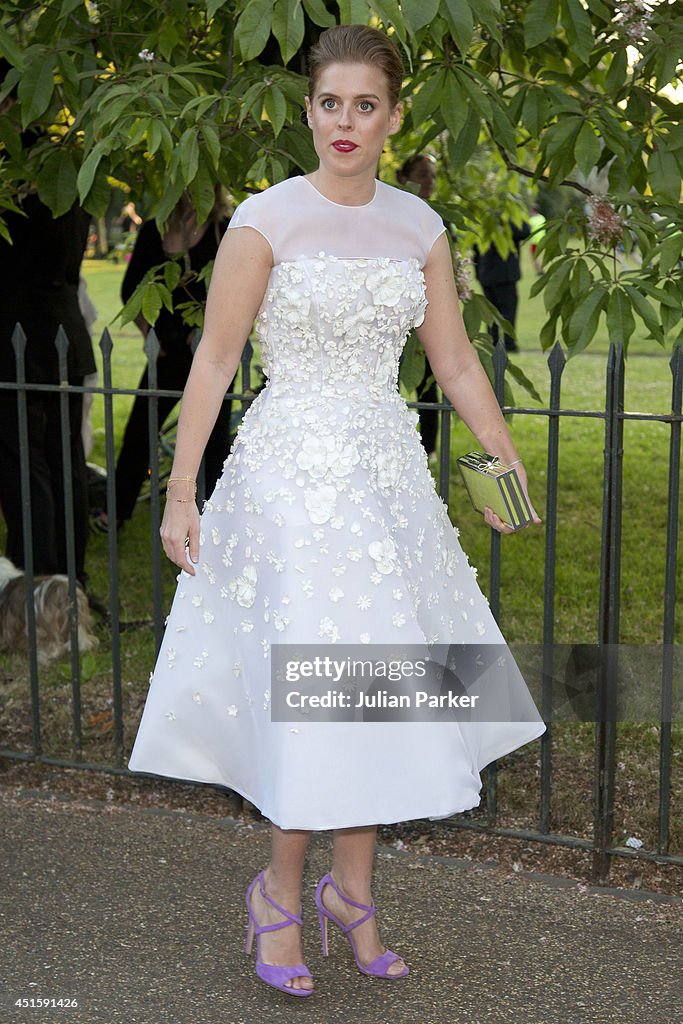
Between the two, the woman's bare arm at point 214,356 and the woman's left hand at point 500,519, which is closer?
the woman's bare arm at point 214,356

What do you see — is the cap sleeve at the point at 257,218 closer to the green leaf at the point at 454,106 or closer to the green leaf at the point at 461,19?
the green leaf at the point at 461,19

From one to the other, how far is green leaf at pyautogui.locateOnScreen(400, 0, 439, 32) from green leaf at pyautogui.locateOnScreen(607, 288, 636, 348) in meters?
1.04

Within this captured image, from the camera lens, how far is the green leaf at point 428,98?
3650 millimetres

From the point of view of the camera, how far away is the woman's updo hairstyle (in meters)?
2.89

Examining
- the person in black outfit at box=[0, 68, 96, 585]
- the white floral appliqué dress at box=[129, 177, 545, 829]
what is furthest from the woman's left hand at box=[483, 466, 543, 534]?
the person in black outfit at box=[0, 68, 96, 585]

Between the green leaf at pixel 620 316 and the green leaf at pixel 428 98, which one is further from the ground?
the green leaf at pixel 428 98

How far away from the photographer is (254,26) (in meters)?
3.22

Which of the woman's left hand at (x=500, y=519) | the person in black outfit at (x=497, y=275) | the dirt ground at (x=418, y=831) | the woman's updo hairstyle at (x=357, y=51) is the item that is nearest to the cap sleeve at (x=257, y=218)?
the woman's updo hairstyle at (x=357, y=51)

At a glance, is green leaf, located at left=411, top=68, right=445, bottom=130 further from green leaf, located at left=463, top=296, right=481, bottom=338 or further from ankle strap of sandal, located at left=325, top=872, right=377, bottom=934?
ankle strap of sandal, located at left=325, top=872, right=377, bottom=934

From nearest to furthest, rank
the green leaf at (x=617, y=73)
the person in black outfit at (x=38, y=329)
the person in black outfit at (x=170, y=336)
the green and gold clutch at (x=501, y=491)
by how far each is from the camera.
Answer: the green and gold clutch at (x=501, y=491), the green leaf at (x=617, y=73), the person in black outfit at (x=38, y=329), the person in black outfit at (x=170, y=336)

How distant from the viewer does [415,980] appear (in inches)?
127

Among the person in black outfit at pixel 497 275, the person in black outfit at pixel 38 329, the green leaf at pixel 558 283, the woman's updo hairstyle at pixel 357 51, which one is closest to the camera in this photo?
the woman's updo hairstyle at pixel 357 51

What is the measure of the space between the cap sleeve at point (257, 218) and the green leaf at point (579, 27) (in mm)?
1317

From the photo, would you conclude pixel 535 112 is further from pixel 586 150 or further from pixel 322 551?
pixel 322 551
